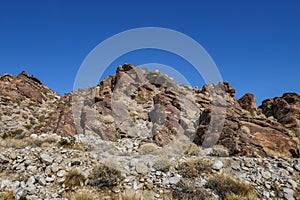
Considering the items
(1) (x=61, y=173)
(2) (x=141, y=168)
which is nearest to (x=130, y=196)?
(2) (x=141, y=168)

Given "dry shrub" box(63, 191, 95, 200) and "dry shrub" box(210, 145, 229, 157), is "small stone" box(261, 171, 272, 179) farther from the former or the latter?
"dry shrub" box(63, 191, 95, 200)

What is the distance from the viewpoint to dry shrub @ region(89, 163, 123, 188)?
26.0 feet

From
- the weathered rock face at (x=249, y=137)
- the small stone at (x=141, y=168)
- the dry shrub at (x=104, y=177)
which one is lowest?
the dry shrub at (x=104, y=177)

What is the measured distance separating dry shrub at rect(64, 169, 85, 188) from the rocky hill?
0.12ft

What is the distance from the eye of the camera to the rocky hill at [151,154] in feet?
25.5

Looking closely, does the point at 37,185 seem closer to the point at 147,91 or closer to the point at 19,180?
the point at 19,180

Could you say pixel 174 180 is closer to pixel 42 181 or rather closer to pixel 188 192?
pixel 188 192

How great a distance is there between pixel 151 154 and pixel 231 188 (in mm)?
4395

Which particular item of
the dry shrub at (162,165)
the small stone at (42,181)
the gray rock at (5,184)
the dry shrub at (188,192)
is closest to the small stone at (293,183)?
the dry shrub at (188,192)

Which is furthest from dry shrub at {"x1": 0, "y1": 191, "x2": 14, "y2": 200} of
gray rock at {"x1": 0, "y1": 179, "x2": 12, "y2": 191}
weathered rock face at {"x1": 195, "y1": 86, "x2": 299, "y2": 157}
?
weathered rock face at {"x1": 195, "y1": 86, "x2": 299, "y2": 157}

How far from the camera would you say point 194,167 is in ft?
29.6

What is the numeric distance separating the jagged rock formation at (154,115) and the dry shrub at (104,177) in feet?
19.5

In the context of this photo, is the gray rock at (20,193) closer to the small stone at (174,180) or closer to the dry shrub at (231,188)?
the small stone at (174,180)

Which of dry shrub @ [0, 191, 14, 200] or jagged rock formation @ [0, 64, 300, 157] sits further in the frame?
jagged rock formation @ [0, 64, 300, 157]
